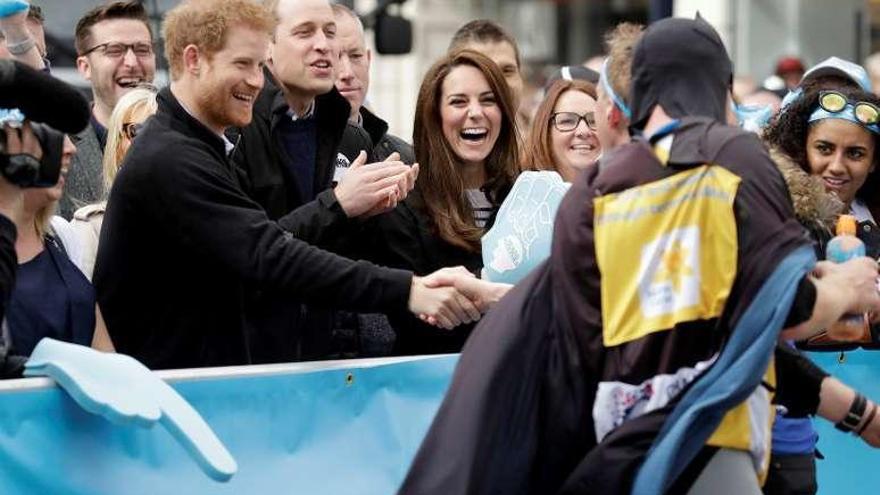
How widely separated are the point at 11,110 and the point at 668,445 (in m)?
1.85

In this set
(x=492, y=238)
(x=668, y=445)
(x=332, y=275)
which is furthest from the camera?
(x=492, y=238)

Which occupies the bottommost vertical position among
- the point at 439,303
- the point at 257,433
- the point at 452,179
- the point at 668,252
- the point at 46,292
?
the point at 257,433

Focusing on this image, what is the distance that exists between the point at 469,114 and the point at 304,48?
0.69 metres

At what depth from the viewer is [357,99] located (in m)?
8.44

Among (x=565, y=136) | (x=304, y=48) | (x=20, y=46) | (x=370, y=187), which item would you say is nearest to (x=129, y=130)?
(x=20, y=46)

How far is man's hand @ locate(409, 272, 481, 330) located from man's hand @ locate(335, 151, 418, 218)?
421mm

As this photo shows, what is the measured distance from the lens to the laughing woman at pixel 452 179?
7109 mm

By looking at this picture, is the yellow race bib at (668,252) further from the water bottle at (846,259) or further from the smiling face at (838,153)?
the smiling face at (838,153)

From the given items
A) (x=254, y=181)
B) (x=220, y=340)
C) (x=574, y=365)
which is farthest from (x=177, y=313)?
(x=574, y=365)

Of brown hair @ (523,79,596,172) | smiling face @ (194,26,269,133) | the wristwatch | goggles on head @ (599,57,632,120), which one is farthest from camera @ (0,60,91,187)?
brown hair @ (523,79,596,172)

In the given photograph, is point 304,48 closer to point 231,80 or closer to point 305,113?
point 305,113

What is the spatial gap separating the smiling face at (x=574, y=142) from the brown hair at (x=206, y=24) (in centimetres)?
188

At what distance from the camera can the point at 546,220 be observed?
6445 mm

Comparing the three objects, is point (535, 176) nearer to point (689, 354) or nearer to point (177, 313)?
point (177, 313)
